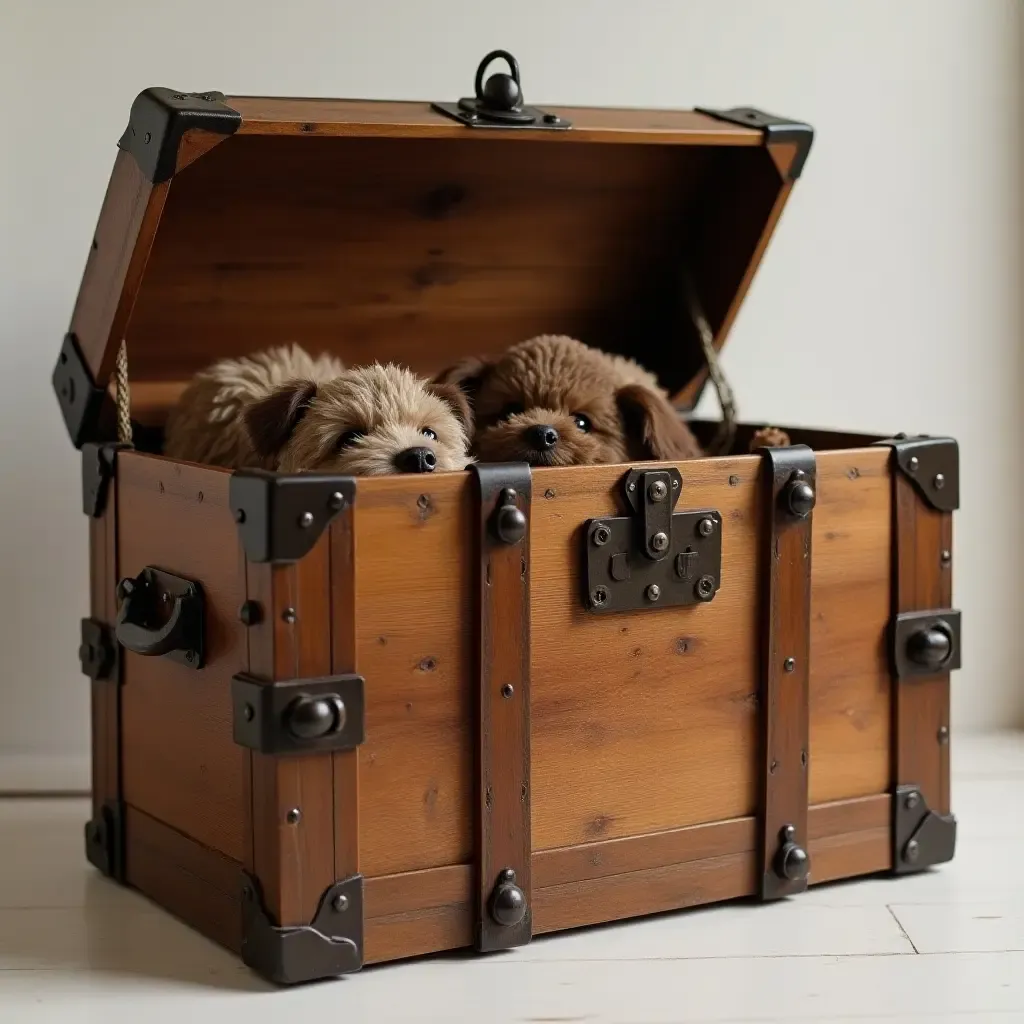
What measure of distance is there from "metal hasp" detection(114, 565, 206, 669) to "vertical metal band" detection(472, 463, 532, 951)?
0.99 feet

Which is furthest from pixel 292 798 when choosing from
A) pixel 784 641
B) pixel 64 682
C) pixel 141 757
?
pixel 64 682

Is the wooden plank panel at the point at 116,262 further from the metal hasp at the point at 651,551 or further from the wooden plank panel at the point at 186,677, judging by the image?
the metal hasp at the point at 651,551

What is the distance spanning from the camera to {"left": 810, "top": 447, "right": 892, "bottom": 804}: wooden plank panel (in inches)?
74.3

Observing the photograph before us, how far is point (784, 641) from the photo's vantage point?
185 centimetres

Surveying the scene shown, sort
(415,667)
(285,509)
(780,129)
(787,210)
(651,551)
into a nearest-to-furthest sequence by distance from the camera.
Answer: (285,509) → (415,667) → (651,551) → (780,129) → (787,210)

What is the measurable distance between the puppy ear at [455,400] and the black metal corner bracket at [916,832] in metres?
0.68

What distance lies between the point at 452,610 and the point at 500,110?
25.1 inches

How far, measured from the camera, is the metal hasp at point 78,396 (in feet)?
6.47

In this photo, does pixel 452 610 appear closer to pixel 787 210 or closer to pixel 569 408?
pixel 569 408

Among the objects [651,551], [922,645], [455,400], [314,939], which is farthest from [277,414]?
[922,645]

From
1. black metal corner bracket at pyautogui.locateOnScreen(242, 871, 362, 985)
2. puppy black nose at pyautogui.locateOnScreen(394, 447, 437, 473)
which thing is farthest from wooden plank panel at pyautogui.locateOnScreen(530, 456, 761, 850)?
black metal corner bracket at pyautogui.locateOnScreen(242, 871, 362, 985)

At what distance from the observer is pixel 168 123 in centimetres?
171

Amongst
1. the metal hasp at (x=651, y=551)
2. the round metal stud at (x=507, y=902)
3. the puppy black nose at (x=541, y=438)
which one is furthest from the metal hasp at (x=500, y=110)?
the round metal stud at (x=507, y=902)

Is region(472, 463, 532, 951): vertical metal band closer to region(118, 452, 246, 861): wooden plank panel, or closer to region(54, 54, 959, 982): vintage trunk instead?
region(54, 54, 959, 982): vintage trunk
